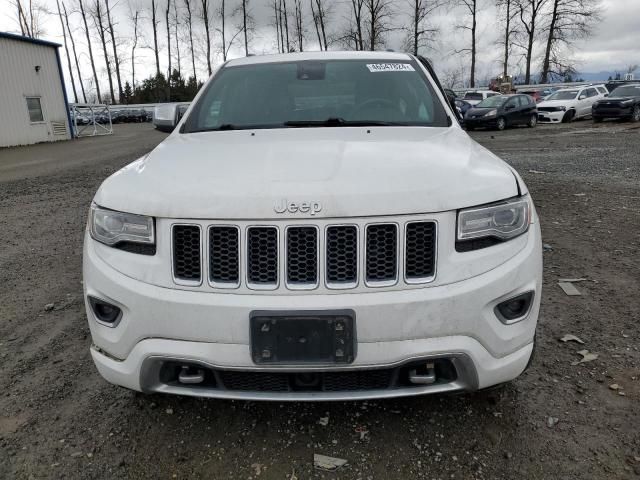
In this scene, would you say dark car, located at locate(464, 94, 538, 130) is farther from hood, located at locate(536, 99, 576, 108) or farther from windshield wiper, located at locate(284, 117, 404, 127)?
windshield wiper, located at locate(284, 117, 404, 127)

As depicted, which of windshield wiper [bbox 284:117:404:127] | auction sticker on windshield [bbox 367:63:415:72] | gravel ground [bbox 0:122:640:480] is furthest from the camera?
auction sticker on windshield [bbox 367:63:415:72]

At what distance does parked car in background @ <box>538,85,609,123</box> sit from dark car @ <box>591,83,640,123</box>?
4.82 ft

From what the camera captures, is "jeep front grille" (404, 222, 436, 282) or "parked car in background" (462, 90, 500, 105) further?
"parked car in background" (462, 90, 500, 105)

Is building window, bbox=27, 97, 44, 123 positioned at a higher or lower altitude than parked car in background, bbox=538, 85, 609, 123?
higher

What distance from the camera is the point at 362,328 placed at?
72.9 inches

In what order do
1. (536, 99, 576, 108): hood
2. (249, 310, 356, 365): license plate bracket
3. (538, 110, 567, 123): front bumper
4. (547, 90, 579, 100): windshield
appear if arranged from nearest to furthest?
1. (249, 310, 356, 365): license plate bracket
2. (538, 110, 567, 123): front bumper
3. (536, 99, 576, 108): hood
4. (547, 90, 579, 100): windshield

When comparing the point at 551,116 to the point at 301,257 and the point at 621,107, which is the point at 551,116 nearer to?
the point at 621,107

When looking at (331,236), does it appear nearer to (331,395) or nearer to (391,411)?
(331,395)

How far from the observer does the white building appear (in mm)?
20938

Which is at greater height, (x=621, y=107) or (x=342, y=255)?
(x=342, y=255)

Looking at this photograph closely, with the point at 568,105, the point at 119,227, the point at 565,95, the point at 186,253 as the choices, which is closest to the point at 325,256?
the point at 186,253

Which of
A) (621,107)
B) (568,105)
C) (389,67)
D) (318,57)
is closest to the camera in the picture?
(389,67)

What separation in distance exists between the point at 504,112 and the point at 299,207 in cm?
2109

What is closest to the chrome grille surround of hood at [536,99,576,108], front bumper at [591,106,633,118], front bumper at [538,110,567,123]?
front bumper at [591,106,633,118]
